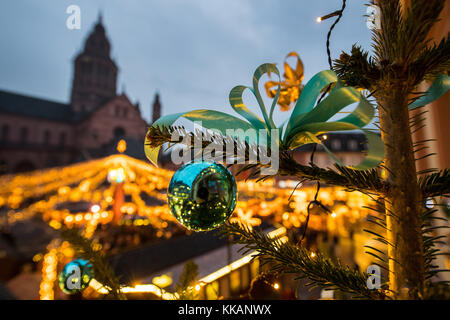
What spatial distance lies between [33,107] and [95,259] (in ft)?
129

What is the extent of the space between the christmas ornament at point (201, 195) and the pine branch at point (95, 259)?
0.39 metres

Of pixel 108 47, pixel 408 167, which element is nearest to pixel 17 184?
pixel 408 167

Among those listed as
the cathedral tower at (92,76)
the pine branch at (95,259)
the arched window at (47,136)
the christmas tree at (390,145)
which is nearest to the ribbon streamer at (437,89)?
the christmas tree at (390,145)

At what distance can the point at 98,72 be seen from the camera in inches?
1484

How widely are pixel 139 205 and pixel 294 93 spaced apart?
6925mm

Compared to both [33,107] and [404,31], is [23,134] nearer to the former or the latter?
[33,107]

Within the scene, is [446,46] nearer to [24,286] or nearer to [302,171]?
[302,171]

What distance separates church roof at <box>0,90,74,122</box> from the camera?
2755 cm

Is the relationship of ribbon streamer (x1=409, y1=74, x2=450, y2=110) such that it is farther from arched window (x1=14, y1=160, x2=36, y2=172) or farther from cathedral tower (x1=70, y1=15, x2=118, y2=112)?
cathedral tower (x1=70, y1=15, x2=118, y2=112)

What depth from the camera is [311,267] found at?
1.72 feet

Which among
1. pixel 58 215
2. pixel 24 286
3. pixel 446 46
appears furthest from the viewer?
pixel 58 215

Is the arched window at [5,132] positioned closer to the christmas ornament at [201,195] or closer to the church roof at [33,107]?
the church roof at [33,107]

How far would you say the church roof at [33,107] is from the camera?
27.5m

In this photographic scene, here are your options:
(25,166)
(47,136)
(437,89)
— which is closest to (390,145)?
(437,89)
